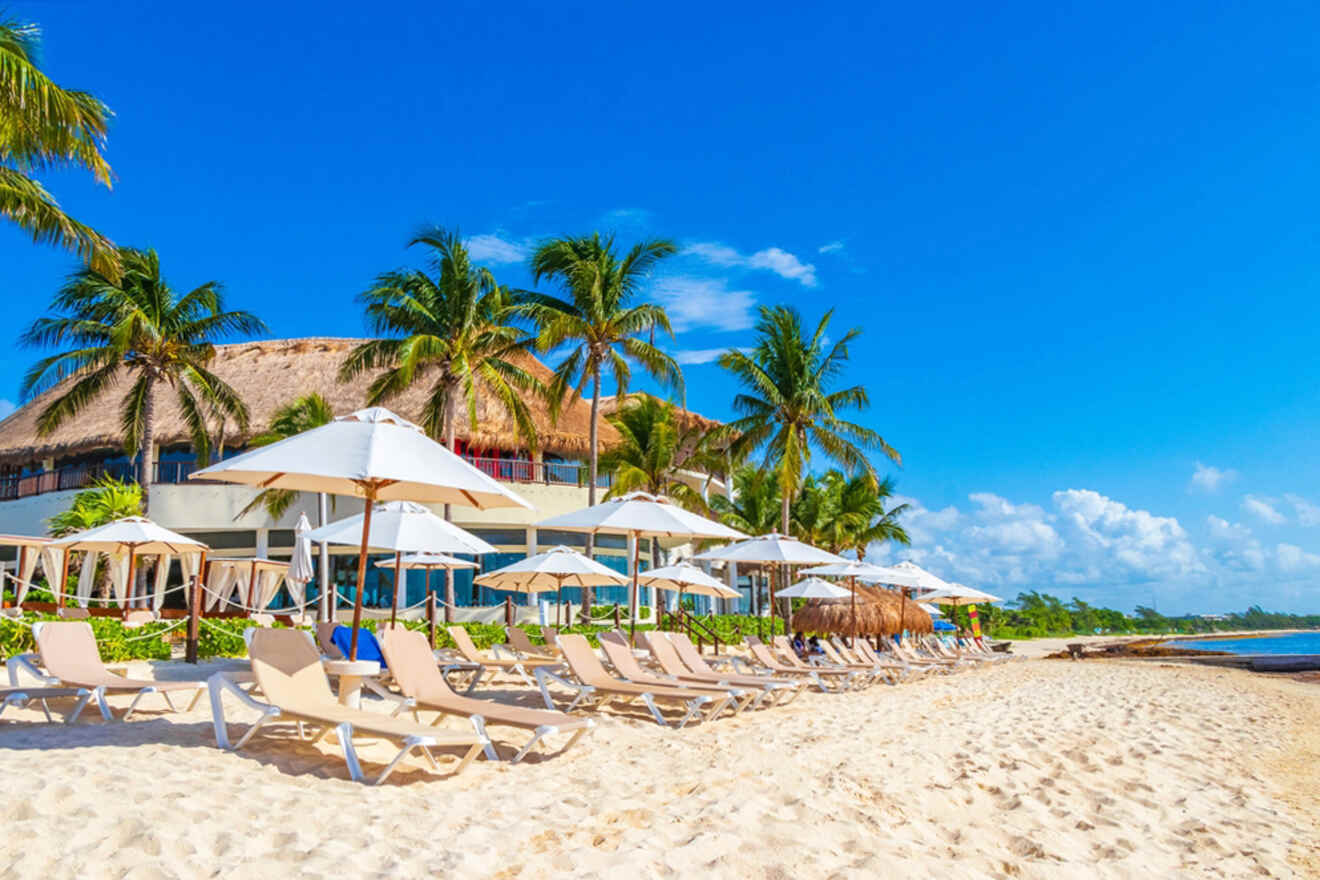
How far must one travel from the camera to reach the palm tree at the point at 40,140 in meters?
9.48

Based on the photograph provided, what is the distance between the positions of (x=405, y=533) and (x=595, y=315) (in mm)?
11760

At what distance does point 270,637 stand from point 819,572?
37.6ft

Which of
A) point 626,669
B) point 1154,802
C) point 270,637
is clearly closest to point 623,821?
point 270,637

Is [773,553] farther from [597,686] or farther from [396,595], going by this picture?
[597,686]

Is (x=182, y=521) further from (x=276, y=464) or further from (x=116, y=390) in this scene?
(x=276, y=464)

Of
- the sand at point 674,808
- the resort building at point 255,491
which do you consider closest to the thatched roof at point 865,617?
the resort building at point 255,491

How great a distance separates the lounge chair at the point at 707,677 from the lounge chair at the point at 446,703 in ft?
8.73

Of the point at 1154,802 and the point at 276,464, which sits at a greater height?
the point at 276,464

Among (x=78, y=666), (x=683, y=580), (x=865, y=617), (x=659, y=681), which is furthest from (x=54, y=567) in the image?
(x=865, y=617)

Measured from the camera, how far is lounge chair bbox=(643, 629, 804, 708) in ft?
27.5

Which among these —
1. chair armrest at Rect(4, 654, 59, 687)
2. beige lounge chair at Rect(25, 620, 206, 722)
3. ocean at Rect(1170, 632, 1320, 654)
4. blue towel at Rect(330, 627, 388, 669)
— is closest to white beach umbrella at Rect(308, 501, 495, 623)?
blue towel at Rect(330, 627, 388, 669)

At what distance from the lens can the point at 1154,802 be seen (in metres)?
5.29

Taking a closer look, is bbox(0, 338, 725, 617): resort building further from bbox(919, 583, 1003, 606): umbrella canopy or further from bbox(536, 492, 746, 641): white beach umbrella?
bbox(536, 492, 746, 641): white beach umbrella

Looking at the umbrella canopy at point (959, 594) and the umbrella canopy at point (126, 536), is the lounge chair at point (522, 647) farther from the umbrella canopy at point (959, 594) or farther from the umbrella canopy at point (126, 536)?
the umbrella canopy at point (959, 594)
